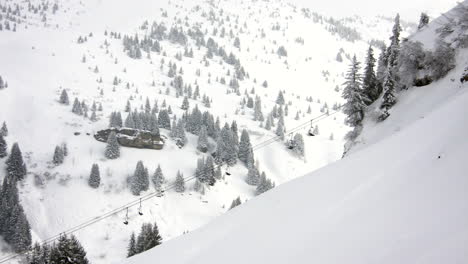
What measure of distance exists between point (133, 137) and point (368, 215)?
358ft

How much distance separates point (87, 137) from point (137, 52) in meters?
94.4

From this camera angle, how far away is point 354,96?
38.4m

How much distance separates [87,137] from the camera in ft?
375

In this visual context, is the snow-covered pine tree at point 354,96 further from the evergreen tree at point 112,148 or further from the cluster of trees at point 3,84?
the cluster of trees at point 3,84

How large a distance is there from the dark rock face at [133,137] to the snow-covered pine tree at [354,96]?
282 feet

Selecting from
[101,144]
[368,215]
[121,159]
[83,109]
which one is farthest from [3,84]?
[368,215]

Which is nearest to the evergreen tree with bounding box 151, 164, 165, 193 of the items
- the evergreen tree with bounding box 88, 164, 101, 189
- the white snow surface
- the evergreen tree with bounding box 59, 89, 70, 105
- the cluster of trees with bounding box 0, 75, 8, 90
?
the white snow surface

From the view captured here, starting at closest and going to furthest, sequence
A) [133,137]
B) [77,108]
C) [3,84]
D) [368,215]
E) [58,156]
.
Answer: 1. [368,215]
2. [58,156]
3. [133,137]
4. [77,108]
5. [3,84]

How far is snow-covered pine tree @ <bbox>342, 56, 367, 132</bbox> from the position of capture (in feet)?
125

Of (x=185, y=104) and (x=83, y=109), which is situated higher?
(x=83, y=109)

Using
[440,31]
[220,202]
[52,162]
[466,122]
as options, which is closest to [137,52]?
[52,162]

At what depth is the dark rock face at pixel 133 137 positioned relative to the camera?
114 m

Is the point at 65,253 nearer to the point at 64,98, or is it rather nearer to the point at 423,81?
the point at 423,81

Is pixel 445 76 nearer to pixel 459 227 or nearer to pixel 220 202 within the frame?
pixel 459 227
